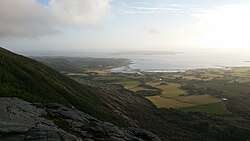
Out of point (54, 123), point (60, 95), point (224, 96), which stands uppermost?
point (54, 123)

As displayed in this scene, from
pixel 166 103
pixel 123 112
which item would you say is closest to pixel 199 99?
pixel 166 103

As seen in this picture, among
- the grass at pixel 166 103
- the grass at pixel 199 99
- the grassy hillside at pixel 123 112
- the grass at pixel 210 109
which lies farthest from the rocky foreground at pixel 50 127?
the grass at pixel 199 99

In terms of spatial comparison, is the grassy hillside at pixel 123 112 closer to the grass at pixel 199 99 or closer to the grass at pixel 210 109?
the grass at pixel 210 109

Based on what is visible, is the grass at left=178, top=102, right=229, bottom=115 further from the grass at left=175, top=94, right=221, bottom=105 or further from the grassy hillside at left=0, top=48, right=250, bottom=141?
the grass at left=175, top=94, right=221, bottom=105

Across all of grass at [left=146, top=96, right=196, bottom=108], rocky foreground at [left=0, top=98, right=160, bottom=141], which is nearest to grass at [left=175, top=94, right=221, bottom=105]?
grass at [left=146, top=96, right=196, bottom=108]

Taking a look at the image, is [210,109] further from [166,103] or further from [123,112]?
[123,112]

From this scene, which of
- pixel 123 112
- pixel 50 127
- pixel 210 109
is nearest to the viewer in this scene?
pixel 50 127

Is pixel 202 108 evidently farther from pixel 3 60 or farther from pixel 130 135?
pixel 130 135

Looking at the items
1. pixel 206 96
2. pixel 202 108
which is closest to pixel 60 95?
pixel 202 108
